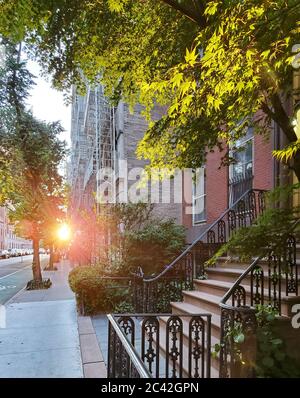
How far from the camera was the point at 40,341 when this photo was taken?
23.0 ft

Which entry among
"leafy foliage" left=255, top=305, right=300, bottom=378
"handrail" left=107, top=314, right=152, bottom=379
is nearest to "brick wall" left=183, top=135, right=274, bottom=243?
"leafy foliage" left=255, top=305, right=300, bottom=378

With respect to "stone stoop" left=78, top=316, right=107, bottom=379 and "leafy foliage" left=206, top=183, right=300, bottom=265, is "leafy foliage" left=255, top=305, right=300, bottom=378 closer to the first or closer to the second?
"leafy foliage" left=206, top=183, right=300, bottom=265

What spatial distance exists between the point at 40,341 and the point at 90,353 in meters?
1.50

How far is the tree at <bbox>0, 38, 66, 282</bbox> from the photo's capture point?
47.5 ft

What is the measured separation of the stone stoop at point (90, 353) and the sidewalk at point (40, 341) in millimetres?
101

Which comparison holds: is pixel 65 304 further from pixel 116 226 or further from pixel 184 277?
pixel 184 277

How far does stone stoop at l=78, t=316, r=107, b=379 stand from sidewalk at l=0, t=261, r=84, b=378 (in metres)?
0.10

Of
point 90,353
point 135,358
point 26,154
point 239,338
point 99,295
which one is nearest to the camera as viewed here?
point 135,358

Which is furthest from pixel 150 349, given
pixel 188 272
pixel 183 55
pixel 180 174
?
pixel 180 174

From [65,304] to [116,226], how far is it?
3079 millimetres

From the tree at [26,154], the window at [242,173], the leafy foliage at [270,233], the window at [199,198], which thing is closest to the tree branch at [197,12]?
the leafy foliage at [270,233]

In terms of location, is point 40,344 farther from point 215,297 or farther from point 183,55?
point 183,55

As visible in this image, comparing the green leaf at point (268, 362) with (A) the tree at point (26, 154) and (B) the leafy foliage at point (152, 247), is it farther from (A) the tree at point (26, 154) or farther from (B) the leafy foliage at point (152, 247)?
(A) the tree at point (26, 154)

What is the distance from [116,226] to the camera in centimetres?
1147
